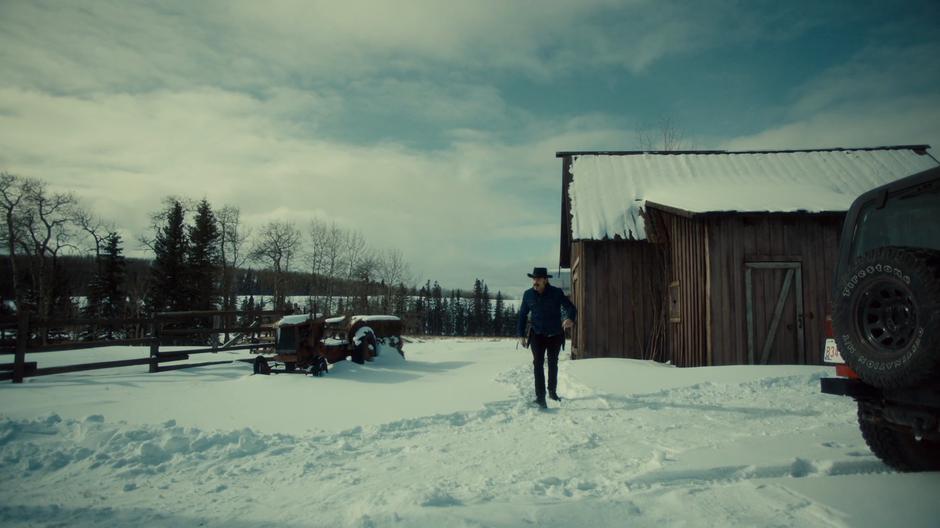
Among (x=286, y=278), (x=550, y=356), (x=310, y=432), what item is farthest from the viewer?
(x=286, y=278)

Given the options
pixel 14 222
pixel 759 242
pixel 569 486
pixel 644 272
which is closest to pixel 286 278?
pixel 14 222

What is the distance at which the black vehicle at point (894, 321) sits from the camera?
9.30 ft

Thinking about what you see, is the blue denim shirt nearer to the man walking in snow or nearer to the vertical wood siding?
the man walking in snow

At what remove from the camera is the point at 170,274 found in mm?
32281

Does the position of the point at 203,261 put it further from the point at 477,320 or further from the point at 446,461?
the point at 477,320

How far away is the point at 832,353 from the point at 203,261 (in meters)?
37.2

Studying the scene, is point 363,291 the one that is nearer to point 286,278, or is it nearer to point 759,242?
point 286,278

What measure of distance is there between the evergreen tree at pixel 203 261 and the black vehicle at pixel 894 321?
3610 cm

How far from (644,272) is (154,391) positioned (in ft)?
36.7

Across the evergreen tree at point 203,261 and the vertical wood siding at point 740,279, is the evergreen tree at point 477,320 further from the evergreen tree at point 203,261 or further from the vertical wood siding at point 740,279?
the vertical wood siding at point 740,279

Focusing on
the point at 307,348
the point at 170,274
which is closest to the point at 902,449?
the point at 307,348

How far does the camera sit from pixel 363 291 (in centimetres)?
4012

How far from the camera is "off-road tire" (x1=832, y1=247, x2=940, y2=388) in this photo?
2.79 m

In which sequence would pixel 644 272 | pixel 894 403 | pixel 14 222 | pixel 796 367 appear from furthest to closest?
pixel 14 222 → pixel 644 272 → pixel 796 367 → pixel 894 403
